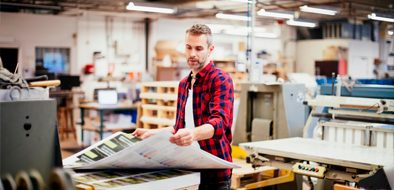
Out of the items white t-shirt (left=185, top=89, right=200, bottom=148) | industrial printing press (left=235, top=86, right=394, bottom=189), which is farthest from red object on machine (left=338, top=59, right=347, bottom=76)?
white t-shirt (left=185, top=89, right=200, bottom=148)

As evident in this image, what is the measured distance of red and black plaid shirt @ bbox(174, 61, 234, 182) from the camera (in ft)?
6.31

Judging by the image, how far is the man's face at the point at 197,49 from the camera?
Answer: 6.48 feet

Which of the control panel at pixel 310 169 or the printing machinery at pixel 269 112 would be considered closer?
the control panel at pixel 310 169

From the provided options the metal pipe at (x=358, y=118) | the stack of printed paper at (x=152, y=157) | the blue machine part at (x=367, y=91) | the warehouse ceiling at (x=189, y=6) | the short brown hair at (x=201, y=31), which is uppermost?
the warehouse ceiling at (x=189, y=6)

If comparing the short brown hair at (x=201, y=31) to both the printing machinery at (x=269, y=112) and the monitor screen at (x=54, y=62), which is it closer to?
the printing machinery at (x=269, y=112)

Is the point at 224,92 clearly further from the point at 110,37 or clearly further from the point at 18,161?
the point at 110,37

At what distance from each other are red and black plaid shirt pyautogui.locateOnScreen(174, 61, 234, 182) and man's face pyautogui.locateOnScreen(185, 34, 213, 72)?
6cm

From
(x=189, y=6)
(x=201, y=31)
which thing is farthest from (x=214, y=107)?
(x=189, y=6)

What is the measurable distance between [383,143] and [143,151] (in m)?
2.49

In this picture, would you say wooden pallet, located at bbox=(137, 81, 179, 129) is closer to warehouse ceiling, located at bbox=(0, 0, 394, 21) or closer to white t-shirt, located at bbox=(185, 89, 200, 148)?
white t-shirt, located at bbox=(185, 89, 200, 148)

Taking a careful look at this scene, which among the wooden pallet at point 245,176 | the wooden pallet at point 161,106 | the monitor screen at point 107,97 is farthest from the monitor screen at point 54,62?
the wooden pallet at point 245,176

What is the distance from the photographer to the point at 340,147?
3.53 metres

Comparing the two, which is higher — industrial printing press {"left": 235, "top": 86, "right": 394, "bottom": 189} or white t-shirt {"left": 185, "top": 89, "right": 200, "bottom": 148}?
white t-shirt {"left": 185, "top": 89, "right": 200, "bottom": 148}

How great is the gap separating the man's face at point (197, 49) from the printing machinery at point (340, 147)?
1278 millimetres
